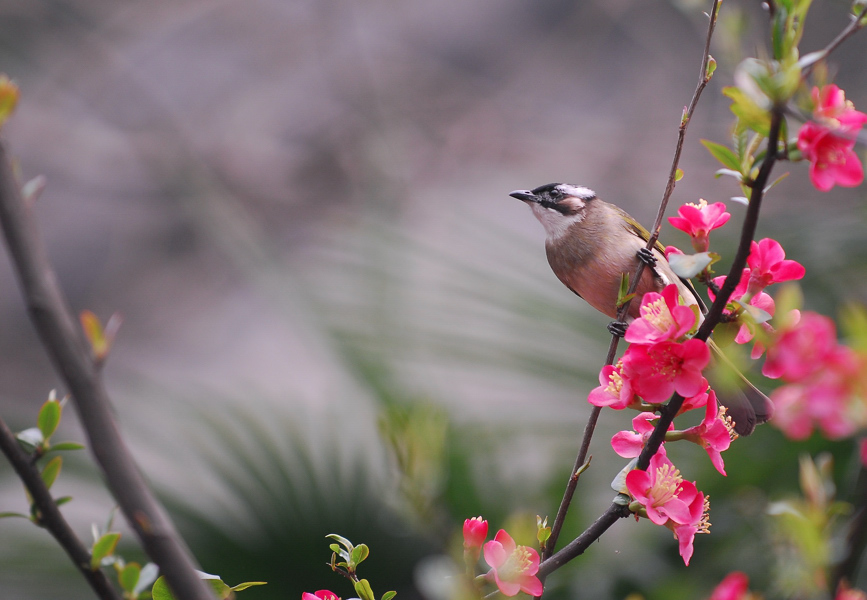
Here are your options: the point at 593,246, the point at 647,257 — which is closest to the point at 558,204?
the point at 593,246

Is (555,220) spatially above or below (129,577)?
above

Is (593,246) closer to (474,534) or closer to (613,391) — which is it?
(613,391)

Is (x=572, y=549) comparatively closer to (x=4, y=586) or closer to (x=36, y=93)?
(x=4, y=586)

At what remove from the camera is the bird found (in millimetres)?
1149

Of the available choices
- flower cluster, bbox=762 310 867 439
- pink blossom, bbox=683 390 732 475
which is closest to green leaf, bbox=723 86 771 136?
flower cluster, bbox=762 310 867 439

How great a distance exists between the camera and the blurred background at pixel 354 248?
154 centimetres

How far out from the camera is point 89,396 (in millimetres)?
325

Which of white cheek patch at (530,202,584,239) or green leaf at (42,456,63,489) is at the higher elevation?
white cheek patch at (530,202,584,239)

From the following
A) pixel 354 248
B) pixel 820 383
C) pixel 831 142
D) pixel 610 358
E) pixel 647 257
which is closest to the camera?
pixel 820 383

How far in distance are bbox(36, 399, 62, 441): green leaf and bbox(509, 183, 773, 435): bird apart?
2.55 feet

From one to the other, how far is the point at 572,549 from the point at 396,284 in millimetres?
1601

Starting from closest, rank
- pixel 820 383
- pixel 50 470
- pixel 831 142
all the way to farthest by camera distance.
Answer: pixel 820 383, pixel 831 142, pixel 50 470

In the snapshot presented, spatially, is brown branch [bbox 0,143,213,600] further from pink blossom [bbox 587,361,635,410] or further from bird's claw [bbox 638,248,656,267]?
bird's claw [bbox 638,248,656,267]

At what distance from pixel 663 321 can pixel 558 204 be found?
0.88 meters
